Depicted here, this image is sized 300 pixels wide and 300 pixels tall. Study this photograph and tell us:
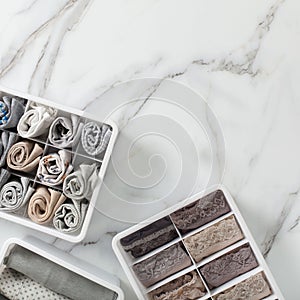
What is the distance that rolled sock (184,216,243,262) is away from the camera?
137cm

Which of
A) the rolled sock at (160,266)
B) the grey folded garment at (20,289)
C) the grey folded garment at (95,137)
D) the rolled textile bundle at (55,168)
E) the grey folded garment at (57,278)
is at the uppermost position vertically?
the grey folded garment at (95,137)

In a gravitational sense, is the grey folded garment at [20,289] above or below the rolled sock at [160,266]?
below

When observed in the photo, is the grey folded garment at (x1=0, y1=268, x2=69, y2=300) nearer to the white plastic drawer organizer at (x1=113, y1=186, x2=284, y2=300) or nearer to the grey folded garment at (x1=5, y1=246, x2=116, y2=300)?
the grey folded garment at (x1=5, y1=246, x2=116, y2=300)

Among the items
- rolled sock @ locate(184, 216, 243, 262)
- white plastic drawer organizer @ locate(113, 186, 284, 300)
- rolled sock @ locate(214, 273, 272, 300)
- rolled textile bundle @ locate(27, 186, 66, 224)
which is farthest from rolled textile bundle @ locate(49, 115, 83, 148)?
rolled sock @ locate(214, 273, 272, 300)

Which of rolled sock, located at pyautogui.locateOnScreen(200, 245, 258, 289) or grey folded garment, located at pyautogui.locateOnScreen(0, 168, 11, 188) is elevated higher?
Answer: grey folded garment, located at pyautogui.locateOnScreen(0, 168, 11, 188)

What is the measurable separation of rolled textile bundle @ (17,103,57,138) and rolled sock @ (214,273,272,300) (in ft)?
1.75

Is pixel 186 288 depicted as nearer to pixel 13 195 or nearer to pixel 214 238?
pixel 214 238

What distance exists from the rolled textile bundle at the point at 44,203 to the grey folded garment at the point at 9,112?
0.50ft

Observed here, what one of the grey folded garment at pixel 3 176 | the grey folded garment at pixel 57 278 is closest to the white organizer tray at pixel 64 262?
the grey folded garment at pixel 57 278

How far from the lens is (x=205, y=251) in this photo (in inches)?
54.5

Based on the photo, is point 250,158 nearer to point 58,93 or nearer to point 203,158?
point 203,158

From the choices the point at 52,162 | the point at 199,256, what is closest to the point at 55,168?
the point at 52,162

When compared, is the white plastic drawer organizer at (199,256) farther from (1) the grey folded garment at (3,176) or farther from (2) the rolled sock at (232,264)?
(1) the grey folded garment at (3,176)

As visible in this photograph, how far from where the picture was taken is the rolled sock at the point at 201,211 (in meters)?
1.38
